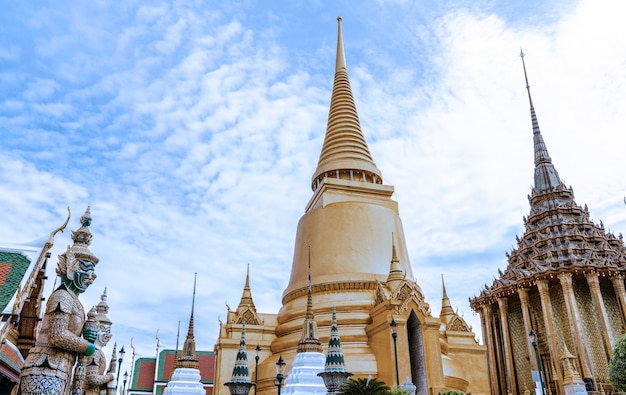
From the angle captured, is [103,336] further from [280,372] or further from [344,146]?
[344,146]

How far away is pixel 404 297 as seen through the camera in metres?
19.5

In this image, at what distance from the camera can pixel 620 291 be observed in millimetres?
25922

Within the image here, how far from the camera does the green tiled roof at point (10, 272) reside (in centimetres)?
727

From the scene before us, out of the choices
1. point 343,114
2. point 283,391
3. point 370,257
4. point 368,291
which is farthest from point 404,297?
point 343,114

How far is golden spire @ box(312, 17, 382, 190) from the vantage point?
26859mm

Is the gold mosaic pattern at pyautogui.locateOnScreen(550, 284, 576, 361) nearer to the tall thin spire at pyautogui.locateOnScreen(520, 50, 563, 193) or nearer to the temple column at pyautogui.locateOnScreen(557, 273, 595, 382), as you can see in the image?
the temple column at pyautogui.locateOnScreen(557, 273, 595, 382)

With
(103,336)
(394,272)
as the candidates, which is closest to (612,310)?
(394,272)

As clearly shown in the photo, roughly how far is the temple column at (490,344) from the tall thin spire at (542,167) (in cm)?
804

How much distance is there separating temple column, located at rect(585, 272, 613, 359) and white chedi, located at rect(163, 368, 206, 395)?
61.9ft

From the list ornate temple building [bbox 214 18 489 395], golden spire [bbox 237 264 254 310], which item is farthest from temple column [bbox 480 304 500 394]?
golden spire [bbox 237 264 254 310]

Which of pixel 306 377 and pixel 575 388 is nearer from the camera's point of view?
pixel 306 377

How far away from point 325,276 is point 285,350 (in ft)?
11.9

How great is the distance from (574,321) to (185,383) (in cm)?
1842

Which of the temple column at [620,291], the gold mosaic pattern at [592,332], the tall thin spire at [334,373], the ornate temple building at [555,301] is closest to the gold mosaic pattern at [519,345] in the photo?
the ornate temple building at [555,301]
